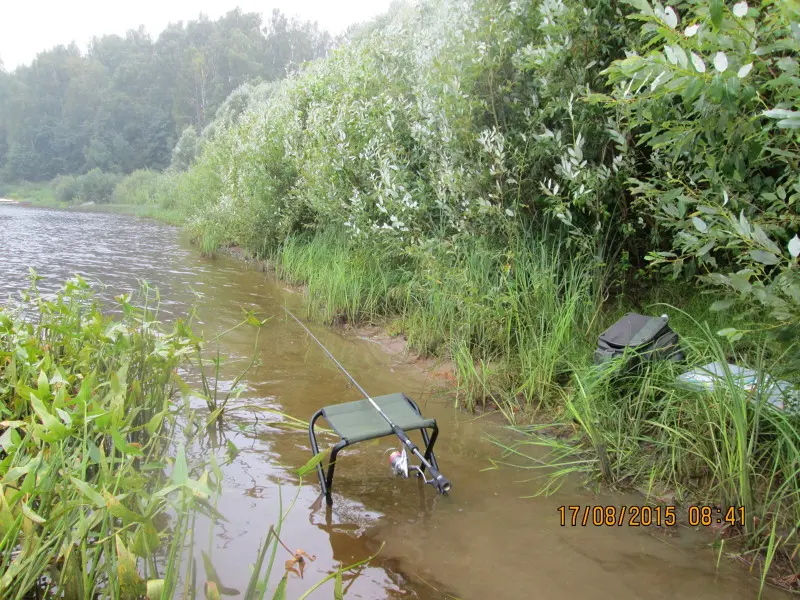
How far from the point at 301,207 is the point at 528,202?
729 centimetres

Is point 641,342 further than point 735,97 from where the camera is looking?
Yes

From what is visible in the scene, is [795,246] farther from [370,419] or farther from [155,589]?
[155,589]

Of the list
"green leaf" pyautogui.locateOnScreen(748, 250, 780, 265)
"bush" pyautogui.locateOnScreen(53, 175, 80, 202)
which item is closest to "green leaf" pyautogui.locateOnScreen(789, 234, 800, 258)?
"green leaf" pyautogui.locateOnScreen(748, 250, 780, 265)

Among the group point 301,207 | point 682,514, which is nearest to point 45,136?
point 301,207

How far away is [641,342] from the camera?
392cm

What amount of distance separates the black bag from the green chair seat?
1.46m

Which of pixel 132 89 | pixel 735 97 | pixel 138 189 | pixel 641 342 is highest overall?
pixel 132 89

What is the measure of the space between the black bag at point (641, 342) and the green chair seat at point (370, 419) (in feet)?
4.78

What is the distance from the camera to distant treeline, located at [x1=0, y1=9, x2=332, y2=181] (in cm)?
7419

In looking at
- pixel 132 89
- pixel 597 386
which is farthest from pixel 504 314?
pixel 132 89

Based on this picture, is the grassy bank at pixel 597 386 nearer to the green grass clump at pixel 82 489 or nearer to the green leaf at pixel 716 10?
the green leaf at pixel 716 10
